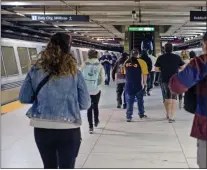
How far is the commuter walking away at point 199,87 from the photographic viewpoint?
8.90 feet

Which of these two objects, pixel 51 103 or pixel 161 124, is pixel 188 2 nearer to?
pixel 161 124

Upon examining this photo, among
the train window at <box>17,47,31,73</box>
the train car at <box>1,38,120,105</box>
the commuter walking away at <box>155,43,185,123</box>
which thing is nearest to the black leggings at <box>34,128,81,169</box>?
the commuter walking away at <box>155,43,185,123</box>

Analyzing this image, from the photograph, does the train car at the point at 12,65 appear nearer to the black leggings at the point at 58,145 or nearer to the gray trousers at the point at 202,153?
the black leggings at the point at 58,145

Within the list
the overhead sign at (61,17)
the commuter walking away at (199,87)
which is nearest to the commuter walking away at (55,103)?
the commuter walking away at (199,87)

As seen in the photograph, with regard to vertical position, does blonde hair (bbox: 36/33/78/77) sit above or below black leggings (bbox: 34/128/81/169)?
above

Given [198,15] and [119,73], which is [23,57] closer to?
[119,73]

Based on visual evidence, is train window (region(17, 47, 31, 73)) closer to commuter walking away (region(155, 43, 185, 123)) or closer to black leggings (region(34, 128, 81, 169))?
commuter walking away (region(155, 43, 185, 123))

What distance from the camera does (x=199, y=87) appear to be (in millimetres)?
2783

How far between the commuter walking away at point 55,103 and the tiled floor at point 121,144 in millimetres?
1909

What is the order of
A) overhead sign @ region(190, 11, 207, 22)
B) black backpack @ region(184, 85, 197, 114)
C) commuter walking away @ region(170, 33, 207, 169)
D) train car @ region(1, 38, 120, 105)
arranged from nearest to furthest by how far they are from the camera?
commuter walking away @ region(170, 33, 207, 169)
black backpack @ region(184, 85, 197, 114)
train car @ region(1, 38, 120, 105)
overhead sign @ region(190, 11, 207, 22)

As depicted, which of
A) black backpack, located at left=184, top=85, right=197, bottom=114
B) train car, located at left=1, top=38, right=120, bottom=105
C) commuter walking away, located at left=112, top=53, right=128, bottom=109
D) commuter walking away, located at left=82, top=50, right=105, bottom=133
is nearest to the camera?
black backpack, located at left=184, top=85, right=197, bottom=114

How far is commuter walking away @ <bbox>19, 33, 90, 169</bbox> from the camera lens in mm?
3045

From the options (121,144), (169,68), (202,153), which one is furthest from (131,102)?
(202,153)

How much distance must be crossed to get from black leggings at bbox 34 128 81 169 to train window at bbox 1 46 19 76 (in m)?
9.69
